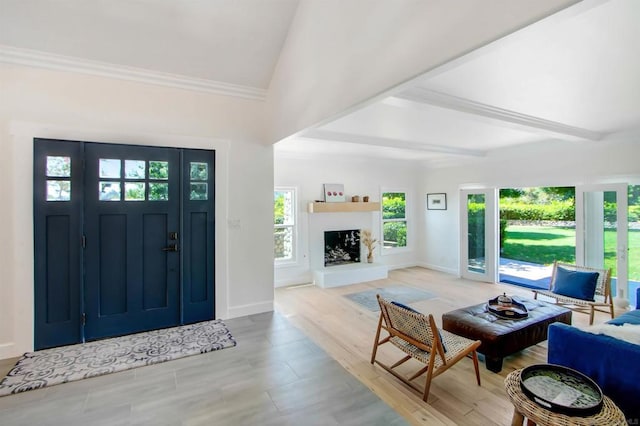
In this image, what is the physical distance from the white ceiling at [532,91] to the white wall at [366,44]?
0.08 meters

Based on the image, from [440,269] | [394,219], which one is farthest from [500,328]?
[394,219]

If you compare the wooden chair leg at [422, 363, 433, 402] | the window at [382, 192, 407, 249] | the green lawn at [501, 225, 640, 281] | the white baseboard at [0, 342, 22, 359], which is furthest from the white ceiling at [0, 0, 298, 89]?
the green lawn at [501, 225, 640, 281]

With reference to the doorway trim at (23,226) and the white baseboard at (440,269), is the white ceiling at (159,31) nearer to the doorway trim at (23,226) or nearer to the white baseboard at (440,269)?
the doorway trim at (23,226)

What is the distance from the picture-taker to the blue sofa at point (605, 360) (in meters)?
1.84

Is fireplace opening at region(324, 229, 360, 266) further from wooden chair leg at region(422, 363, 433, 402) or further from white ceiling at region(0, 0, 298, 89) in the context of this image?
wooden chair leg at region(422, 363, 433, 402)

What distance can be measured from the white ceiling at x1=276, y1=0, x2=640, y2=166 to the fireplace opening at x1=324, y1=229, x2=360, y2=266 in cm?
233

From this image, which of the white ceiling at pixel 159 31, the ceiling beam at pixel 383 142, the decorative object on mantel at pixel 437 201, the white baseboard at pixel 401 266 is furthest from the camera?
the white baseboard at pixel 401 266

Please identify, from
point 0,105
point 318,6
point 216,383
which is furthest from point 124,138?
point 216,383

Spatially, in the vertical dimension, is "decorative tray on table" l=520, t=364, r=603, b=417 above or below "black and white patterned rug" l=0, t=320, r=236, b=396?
above

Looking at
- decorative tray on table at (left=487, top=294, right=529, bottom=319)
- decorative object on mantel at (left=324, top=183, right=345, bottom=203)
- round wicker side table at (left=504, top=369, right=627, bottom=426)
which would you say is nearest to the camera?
round wicker side table at (left=504, top=369, right=627, bottom=426)

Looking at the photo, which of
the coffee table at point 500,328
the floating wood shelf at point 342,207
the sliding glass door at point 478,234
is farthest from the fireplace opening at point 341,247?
the coffee table at point 500,328

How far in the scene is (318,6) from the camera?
2.92 meters

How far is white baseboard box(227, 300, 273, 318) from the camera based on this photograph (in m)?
4.02

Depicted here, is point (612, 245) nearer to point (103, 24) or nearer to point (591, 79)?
point (591, 79)
